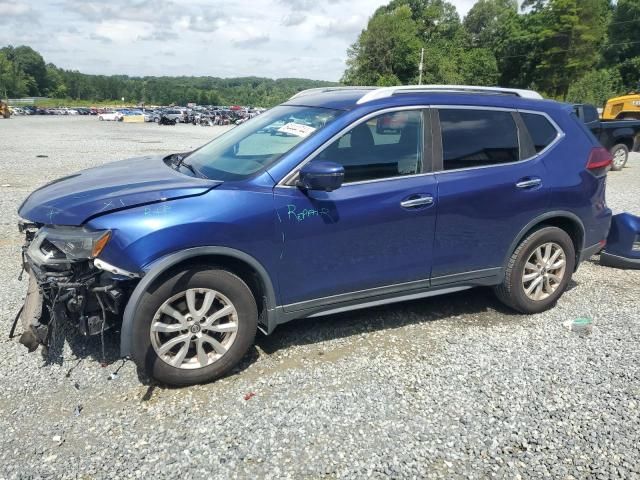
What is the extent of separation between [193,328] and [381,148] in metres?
1.84

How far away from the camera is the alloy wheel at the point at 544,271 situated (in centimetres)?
447

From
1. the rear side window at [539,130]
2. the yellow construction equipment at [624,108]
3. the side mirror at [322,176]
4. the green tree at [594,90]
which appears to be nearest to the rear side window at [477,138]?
the rear side window at [539,130]

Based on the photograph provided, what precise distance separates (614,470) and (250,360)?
2.32 meters

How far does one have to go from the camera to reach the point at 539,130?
14.5 ft

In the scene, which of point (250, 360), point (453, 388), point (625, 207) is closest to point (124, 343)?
point (250, 360)

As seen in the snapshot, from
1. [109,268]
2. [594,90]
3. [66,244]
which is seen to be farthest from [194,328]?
[594,90]

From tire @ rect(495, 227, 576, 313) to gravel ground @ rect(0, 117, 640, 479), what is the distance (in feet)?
0.55

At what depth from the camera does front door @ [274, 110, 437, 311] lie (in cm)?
346

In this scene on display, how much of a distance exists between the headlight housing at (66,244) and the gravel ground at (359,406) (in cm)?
81

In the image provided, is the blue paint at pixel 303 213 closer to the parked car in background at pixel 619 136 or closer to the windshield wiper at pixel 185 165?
the windshield wiper at pixel 185 165

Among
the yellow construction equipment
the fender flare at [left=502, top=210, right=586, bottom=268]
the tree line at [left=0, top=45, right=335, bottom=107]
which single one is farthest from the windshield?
the tree line at [left=0, top=45, right=335, bottom=107]

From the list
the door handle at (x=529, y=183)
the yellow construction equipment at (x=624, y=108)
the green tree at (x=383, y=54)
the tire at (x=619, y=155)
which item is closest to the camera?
the door handle at (x=529, y=183)

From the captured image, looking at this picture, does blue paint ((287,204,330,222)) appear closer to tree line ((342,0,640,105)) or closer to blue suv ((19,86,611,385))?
blue suv ((19,86,611,385))

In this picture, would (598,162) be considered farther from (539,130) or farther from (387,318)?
(387,318)
